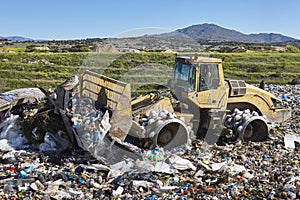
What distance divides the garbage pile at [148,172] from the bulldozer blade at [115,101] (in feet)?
0.76

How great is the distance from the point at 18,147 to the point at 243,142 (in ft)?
14.1

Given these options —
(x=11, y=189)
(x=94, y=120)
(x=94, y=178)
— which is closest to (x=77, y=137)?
(x=94, y=120)

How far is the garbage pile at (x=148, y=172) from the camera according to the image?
16.5 feet

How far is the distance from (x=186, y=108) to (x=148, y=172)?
2.11 meters

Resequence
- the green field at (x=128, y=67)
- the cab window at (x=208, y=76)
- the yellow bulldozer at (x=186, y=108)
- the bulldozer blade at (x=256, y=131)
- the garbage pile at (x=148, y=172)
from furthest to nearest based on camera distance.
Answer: the green field at (x=128, y=67)
the bulldozer blade at (x=256, y=131)
the cab window at (x=208, y=76)
the yellow bulldozer at (x=186, y=108)
the garbage pile at (x=148, y=172)

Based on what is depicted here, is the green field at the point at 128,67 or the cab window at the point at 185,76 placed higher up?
the cab window at the point at 185,76

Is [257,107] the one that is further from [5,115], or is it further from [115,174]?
[5,115]

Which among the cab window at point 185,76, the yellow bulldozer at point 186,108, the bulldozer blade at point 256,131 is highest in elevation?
the cab window at point 185,76

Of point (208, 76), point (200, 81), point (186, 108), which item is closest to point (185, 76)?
point (200, 81)

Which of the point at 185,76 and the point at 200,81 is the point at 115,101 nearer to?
the point at 185,76

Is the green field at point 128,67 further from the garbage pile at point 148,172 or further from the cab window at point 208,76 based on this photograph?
the garbage pile at point 148,172

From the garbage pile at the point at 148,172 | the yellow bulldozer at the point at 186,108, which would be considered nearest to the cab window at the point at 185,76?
the yellow bulldozer at the point at 186,108

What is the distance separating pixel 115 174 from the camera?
548cm

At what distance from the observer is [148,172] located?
5457 mm
